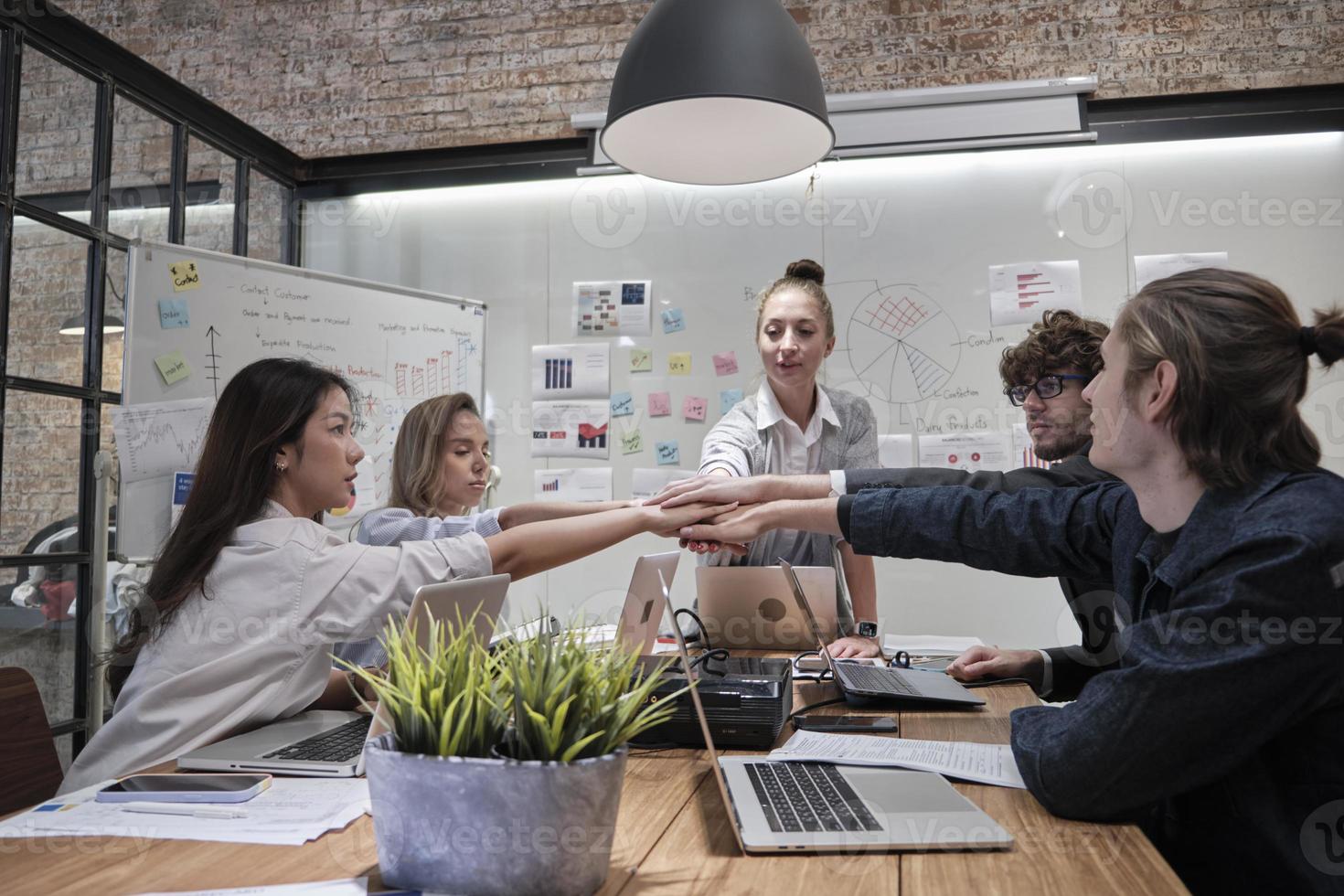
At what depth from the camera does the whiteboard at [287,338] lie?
123 inches

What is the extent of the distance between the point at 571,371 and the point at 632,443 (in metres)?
0.40

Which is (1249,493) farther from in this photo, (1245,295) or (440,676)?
(440,676)

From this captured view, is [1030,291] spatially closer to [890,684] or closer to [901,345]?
[901,345]

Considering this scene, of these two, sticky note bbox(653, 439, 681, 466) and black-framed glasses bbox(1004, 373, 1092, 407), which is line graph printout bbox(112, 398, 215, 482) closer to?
sticky note bbox(653, 439, 681, 466)

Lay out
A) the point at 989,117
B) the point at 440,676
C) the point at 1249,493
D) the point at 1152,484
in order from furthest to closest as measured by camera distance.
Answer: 1. the point at 989,117
2. the point at 1152,484
3. the point at 1249,493
4. the point at 440,676

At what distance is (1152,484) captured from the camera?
4.12 ft

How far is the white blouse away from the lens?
1.51 meters

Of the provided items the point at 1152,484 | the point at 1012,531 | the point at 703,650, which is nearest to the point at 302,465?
the point at 703,650

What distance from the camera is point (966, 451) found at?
150 inches

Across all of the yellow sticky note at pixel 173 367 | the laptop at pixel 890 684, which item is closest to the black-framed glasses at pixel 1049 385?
the laptop at pixel 890 684

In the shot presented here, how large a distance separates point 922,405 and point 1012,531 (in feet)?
7.59

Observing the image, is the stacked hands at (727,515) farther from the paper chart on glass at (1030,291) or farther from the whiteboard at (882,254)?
the paper chart on glass at (1030,291)

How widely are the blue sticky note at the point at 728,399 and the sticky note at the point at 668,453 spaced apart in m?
0.24

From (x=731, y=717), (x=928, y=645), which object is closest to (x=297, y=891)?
(x=731, y=717)
